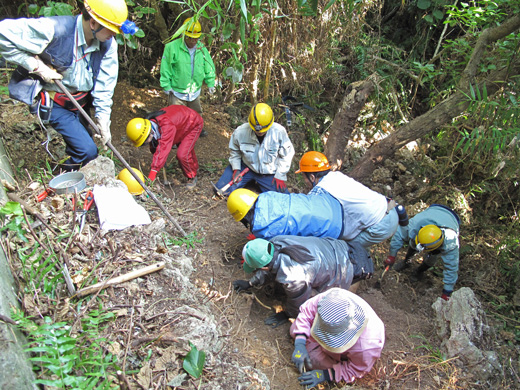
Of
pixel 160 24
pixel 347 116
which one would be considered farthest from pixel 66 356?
pixel 160 24

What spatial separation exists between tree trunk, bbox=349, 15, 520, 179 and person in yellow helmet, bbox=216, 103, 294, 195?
4.53ft

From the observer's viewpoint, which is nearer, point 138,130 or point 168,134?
point 138,130

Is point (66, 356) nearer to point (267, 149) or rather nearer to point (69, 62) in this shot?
point (69, 62)

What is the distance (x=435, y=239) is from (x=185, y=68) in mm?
3563

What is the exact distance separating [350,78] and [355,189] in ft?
12.3

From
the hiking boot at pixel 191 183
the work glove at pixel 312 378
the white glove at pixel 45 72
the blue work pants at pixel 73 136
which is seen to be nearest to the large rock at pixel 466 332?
the work glove at pixel 312 378

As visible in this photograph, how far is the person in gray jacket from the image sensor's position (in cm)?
278

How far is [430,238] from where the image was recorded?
3.56 m

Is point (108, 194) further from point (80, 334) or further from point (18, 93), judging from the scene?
point (80, 334)

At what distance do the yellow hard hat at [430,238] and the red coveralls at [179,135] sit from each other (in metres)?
2.76

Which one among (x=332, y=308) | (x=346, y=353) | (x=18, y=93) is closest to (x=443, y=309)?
(x=346, y=353)

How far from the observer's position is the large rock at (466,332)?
2742 millimetres

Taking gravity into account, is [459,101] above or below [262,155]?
above

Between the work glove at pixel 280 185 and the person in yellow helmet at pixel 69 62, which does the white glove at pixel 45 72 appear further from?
the work glove at pixel 280 185
